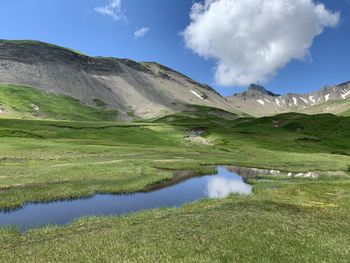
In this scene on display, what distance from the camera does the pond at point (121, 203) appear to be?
3577 centimetres

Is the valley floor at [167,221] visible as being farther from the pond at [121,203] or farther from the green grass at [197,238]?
the pond at [121,203]

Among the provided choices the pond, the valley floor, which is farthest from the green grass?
the pond

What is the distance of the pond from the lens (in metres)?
35.8

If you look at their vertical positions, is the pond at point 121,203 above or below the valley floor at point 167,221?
below

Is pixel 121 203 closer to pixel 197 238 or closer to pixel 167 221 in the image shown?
pixel 167 221

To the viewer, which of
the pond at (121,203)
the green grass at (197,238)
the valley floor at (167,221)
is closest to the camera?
the green grass at (197,238)

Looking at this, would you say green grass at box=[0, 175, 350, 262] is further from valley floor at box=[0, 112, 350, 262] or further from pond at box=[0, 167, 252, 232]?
pond at box=[0, 167, 252, 232]

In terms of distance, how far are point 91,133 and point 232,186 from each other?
86.1 metres

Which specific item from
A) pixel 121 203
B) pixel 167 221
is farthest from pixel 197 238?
pixel 121 203

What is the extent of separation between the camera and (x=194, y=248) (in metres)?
23.1

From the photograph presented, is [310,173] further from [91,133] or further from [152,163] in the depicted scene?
[91,133]

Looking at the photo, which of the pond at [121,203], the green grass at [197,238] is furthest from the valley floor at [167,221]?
the pond at [121,203]

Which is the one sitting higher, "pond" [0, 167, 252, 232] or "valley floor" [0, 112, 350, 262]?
"valley floor" [0, 112, 350, 262]

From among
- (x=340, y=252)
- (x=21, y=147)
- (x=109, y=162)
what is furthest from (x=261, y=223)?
(x=21, y=147)
